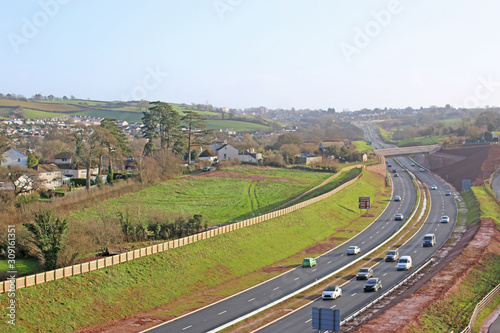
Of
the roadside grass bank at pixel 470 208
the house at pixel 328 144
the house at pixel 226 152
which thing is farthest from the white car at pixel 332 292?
the house at pixel 328 144

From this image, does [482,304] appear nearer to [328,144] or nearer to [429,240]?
[429,240]

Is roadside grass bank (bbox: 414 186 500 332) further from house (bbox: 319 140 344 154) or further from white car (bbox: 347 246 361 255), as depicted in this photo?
house (bbox: 319 140 344 154)

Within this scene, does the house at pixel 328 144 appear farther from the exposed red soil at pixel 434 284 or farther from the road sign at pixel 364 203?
the exposed red soil at pixel 434 284

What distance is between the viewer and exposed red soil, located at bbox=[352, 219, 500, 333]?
39.0m

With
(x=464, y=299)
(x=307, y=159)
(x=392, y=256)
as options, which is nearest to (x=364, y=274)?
(x=464, y=299)

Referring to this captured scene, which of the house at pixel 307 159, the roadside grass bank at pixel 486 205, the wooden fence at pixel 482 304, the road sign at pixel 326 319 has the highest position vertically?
the road sign at pixel 326 319

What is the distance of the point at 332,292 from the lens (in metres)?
46.0

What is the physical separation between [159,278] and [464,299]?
2589cm

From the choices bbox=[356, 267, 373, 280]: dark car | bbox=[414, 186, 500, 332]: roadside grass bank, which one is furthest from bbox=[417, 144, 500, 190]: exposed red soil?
bbox=[356, 267, 373, 280]: dark car

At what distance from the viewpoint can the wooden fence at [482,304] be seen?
40.3m

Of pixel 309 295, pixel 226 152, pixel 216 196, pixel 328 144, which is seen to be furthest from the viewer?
pixel 328 144

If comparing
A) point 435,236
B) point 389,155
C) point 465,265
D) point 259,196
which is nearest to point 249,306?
point 465,265

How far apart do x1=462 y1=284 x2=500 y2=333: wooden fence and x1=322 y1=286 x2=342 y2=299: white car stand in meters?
10.2

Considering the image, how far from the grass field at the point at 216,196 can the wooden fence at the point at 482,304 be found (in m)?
37.2
